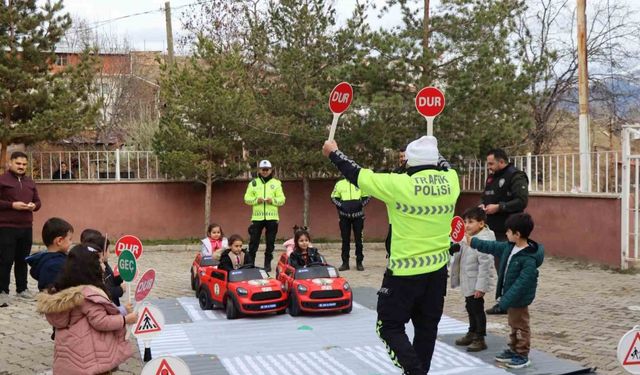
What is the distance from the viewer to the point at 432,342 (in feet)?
16.2

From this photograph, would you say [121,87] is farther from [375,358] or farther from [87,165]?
[375,358]

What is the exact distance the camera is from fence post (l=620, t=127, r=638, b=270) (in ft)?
36.7

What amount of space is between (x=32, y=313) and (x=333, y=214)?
10663mm

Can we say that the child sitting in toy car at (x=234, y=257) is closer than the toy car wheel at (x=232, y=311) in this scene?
No

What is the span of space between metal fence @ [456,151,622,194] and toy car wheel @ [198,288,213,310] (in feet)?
24.6

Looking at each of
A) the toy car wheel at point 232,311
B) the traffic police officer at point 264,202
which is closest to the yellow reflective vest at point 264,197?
the traffic police officer at point 264,202

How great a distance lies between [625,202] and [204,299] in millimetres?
7305

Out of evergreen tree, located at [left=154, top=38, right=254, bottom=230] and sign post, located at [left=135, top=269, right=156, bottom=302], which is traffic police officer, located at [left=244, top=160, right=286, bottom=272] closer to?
evergreen tree, located at [left=154, top=38, right=254, bottom=230]

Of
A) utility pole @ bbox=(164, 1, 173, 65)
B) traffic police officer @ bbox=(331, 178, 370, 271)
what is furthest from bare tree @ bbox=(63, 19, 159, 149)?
traffic police officer @ bbox=(331, 178, 370, 271)

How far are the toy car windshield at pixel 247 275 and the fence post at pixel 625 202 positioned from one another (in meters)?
6.60

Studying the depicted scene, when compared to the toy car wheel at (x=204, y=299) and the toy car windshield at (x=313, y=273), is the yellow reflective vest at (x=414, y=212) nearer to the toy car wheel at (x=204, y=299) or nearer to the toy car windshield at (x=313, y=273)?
the toy car windshield at (x=313, y=273)

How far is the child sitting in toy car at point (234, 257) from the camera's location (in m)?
8.41

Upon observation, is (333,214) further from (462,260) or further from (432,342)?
(432,342)

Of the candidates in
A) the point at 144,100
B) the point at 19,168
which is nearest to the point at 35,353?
the point at 19,168
